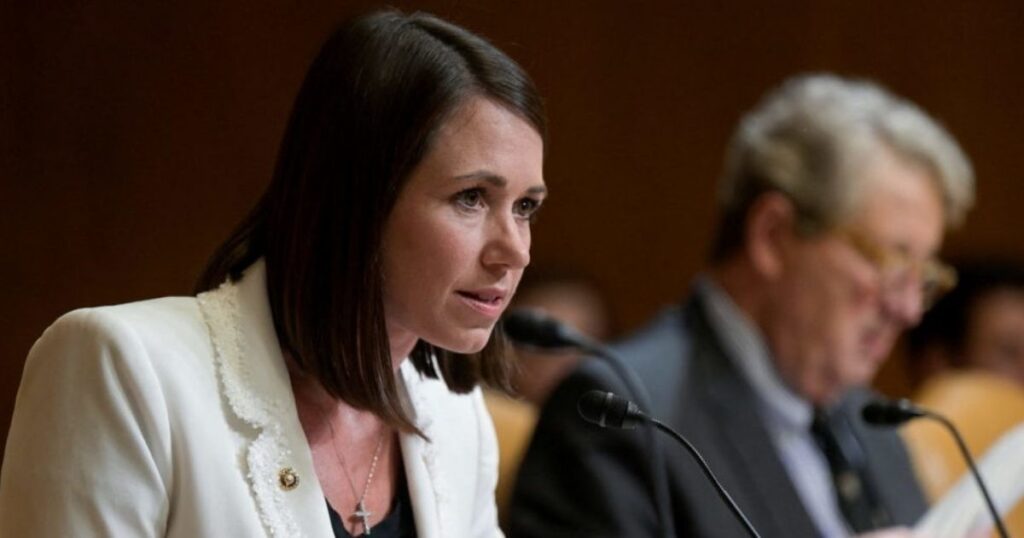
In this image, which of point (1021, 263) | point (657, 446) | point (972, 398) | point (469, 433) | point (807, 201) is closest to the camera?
point (469, 433)

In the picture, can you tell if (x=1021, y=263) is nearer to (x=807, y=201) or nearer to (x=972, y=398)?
(x=972, y=398)

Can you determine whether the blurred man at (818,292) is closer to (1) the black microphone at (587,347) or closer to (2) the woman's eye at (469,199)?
(1) the black microphone at (587,347)

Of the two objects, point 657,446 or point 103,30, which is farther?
point 103,30

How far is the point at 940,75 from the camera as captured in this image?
5.65 meters

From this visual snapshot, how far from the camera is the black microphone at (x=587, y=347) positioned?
254 centimetres

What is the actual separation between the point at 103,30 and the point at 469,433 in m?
2.30

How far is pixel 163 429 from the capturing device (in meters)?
1.73

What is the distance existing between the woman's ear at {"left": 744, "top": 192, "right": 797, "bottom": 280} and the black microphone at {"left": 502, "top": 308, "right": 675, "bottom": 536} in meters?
0.64

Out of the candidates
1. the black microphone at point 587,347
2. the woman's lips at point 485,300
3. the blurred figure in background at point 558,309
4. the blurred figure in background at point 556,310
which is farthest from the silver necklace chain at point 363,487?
the blurred figure in background at point 558,309

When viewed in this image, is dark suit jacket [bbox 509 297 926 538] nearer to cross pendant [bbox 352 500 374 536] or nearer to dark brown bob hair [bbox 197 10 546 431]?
cross pendant [bbox 352 500 374 536]

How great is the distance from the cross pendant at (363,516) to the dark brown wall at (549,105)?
0.58 meters

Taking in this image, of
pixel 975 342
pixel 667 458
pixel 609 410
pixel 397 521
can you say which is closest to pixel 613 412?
pixel 609 410

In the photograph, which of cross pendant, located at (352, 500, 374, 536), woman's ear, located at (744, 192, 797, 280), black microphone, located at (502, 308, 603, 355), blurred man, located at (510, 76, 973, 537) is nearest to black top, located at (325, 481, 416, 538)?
cross pendant, located at (352, 500, 374, 536)

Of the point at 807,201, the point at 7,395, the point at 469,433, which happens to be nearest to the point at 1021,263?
the point at 807,201
